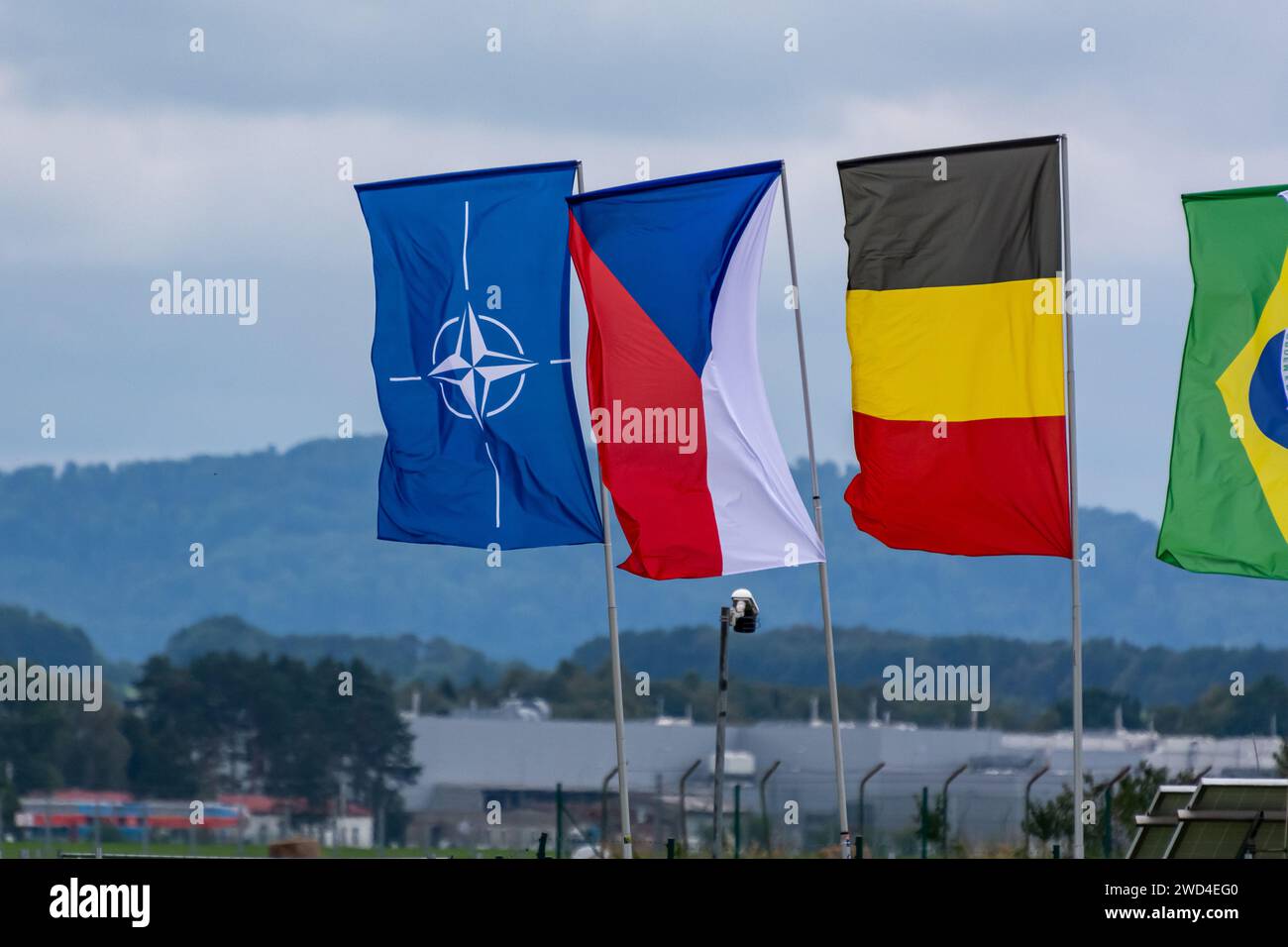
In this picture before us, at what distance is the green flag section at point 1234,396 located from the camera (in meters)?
19.4

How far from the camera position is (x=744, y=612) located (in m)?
21.8

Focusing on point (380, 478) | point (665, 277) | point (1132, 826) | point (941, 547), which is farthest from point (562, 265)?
point (1132, 826)

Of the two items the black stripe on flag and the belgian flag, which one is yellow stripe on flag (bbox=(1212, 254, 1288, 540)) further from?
the black stripe on flag

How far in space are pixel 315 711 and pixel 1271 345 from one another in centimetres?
13859

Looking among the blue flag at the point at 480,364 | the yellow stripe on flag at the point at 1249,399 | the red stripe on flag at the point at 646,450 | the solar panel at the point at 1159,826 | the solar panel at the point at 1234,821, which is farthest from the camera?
the blue flag at the point at 480,364

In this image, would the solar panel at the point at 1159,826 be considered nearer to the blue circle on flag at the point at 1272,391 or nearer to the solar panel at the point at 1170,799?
the solar panel at the point at 1170,799

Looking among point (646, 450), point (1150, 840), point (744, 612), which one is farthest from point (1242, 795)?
point (646, 450)

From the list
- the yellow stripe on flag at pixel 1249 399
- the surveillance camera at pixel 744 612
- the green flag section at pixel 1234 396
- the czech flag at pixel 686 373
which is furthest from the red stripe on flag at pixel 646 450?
the yellow stripe on flag at pixel 1249 399

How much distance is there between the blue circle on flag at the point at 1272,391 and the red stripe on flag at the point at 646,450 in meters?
5.26

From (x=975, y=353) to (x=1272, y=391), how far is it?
280 cm

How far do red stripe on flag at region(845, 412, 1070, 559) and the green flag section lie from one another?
1.13m

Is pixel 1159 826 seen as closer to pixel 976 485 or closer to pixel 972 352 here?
pixel 976 485

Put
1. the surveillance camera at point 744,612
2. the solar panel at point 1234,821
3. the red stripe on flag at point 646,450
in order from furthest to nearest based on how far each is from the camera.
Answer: the surveillance camera at point 744,612 < the red stripe on flag at point 646,450 < the solar panel at point 1234,821
